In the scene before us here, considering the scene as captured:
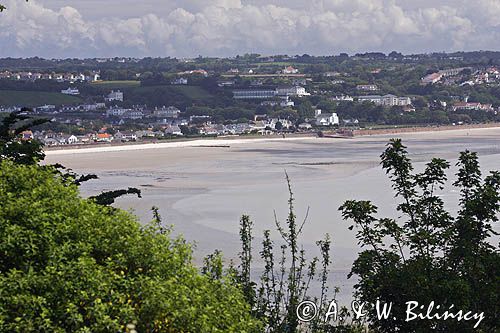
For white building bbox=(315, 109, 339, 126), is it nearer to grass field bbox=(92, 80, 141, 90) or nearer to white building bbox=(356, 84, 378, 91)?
white building bbox=(356, 84, 378, 91)

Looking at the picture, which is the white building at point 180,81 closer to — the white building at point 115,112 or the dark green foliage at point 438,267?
the white building at point 115,112

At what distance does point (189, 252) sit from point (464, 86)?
142981mm

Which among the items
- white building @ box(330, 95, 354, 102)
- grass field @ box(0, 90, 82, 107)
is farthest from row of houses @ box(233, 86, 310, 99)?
grass field @ box(0, 90, 82, 107)

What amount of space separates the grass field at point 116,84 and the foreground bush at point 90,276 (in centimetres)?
13274

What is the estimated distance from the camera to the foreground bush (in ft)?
21.5

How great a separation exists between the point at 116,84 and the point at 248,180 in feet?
353

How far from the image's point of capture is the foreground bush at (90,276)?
6559mm

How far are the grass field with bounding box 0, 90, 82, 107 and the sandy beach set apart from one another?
4581 centimetres

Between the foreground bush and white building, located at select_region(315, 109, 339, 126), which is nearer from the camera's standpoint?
the foreground bush

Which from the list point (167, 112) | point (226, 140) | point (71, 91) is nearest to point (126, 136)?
point (226, 140)

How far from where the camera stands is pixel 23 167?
8.52 metres

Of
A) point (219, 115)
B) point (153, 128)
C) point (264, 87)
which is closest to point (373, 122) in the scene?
point (219, 115)

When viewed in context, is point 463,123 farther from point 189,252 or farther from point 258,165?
point 189,252

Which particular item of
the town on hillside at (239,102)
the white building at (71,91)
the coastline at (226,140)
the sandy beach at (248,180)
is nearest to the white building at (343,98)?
the town on hillside at (239,102)
